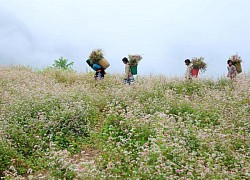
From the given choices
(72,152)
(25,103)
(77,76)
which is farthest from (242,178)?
(77,76)

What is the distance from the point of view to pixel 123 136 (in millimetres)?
8023

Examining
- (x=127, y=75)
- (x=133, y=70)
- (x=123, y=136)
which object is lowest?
(x=123, y=136)

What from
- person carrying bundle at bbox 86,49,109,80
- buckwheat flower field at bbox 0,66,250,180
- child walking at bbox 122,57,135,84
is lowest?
buckwheat flower field at bbox 0,66,250,180

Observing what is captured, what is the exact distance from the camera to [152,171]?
5906 millimetres

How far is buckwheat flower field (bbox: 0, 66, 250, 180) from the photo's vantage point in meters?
6.18

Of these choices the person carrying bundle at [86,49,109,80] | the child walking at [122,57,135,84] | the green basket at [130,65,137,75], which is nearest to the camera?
the child walking at [122,57,135,84]

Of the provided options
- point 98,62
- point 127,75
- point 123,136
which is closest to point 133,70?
point 127,75

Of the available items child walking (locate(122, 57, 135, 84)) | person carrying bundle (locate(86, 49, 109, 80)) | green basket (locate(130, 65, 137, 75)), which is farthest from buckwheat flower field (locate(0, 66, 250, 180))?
person carrying bundle (locate(86, 49, 109, 80))

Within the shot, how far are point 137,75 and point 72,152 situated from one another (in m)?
8.66

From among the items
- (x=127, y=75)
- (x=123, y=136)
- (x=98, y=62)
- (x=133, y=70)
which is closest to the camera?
(x=123, y=136)

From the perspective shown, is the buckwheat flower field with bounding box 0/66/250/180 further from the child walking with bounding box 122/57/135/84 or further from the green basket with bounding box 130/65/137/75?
the green basket with bounding box 130/65/137/75

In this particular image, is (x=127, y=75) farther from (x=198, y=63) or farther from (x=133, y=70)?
(x=198, y=63)

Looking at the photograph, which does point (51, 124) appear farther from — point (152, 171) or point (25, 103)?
point (152, 171)

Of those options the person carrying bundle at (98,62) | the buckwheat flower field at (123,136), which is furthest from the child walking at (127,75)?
the buckwheat flower field at (123,136)
